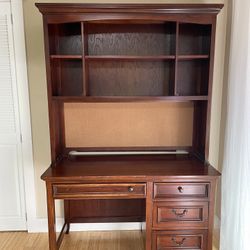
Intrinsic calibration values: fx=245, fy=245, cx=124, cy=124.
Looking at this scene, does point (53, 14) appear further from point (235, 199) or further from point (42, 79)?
point (235, 199)

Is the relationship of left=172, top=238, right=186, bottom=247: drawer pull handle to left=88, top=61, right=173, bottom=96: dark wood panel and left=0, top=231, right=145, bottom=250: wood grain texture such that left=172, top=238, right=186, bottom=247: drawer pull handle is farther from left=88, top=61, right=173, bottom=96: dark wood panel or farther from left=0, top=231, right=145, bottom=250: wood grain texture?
left=88, top=61, right=173, bottom=96: dark wood panel

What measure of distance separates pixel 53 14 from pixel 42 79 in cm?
68

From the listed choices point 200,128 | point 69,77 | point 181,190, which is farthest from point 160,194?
point 69,77

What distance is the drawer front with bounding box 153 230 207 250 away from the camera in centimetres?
181

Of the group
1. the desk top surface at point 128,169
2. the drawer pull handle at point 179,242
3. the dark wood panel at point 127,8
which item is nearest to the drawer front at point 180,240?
the drawer pull handle at point 179,242

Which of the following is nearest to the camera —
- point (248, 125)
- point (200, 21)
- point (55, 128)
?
point (248, 125)

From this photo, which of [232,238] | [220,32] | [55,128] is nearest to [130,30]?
[220,32]

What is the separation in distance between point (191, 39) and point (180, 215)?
1463 millimetres

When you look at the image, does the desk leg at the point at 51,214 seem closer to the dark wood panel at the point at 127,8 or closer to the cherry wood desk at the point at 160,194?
the cherry wood desk at the point at 160,194

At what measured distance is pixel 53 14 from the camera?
179 cm

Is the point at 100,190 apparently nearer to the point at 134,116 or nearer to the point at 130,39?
the point at 134,116

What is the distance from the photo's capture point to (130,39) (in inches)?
85.0

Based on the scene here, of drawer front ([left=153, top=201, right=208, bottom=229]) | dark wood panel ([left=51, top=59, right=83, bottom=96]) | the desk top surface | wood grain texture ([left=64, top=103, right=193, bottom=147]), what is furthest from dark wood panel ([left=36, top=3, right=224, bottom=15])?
drawer front ([left=153, top=201, right=208, bottom=229])

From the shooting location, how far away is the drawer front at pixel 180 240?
71.4 inches
